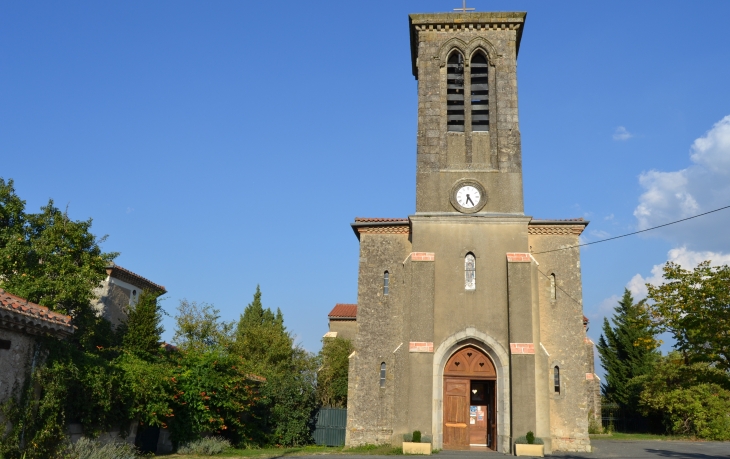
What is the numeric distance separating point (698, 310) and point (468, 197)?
28.7ft

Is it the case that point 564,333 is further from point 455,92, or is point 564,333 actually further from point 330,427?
point 330,427

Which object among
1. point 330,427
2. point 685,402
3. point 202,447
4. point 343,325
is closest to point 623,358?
point 685,402

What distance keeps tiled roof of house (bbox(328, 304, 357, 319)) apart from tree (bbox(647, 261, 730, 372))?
2366 centimetres

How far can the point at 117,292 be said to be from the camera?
3191 centimetres

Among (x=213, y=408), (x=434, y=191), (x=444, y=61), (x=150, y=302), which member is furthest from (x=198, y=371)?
(x=444, y=61)

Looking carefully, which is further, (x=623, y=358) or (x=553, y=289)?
(x=623, y=358)

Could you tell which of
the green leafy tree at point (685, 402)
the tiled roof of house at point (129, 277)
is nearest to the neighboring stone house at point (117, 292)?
the tiled roof of house at point (129, 277)

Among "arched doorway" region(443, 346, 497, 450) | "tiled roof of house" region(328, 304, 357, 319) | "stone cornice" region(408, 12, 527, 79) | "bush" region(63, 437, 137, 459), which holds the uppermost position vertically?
"stone cornice" region(408, 12, 527, 79)

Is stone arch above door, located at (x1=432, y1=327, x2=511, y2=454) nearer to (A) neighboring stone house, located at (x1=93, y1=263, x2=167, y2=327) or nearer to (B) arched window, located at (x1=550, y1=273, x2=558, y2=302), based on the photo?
(B) arched window, located at (x1=550, y1=273, x2=558, y2=302)

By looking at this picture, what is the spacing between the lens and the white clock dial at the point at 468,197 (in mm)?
23578

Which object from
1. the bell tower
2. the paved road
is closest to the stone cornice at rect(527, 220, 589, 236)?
the bell tower

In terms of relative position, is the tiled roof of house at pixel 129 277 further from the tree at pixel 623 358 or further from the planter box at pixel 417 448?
the tree at pixel 623 358

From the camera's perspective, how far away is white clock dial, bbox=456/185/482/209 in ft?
77.4

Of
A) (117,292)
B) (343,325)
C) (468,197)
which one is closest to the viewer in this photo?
(468,197)
